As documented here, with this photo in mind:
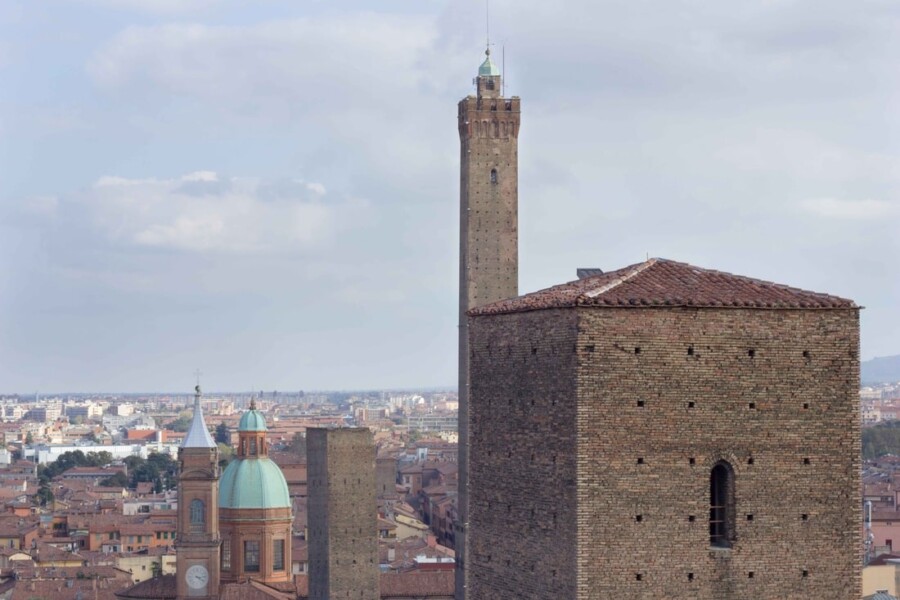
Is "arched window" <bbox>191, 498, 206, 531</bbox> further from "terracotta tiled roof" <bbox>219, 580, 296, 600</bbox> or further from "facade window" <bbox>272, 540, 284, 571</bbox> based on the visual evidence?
"facade window" <bbox>272, 540, 284, 571</bbox>

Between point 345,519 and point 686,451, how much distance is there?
36326 millimetres

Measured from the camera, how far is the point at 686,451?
14.8 meters

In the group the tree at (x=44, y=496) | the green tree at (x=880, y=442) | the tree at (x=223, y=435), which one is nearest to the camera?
the tree at (x=44, y=496)

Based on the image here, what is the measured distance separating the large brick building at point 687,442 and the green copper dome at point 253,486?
41.1 metres

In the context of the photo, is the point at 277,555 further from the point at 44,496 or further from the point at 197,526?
the point at 44,496

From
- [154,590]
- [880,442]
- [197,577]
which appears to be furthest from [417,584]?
[880,442]

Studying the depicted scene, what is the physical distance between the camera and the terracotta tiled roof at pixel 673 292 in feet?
48.5

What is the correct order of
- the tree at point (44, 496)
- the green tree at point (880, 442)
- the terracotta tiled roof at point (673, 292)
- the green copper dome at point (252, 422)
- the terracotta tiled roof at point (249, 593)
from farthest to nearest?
the green tree at point (880, 442) < the tree at point (44, 496) < the green copper dome at point (252, 422) < the terracotta tiled roof at point (249, 593) < the terracotta tiled roof at point (673, 292)

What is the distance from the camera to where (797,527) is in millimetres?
14992

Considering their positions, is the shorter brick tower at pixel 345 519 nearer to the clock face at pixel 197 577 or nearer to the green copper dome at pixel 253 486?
the clock face at pixel 197 577

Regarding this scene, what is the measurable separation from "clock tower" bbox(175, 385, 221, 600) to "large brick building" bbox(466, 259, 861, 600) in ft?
130

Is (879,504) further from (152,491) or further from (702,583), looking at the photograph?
(702,583)

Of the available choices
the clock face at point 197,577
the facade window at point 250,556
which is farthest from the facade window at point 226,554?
the clock face at point 197,577

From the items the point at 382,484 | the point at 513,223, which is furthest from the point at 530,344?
the point at 382,484
